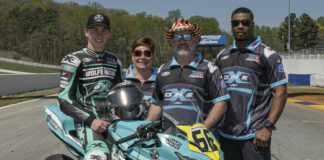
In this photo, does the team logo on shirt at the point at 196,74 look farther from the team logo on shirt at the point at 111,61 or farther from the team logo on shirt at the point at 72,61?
the team logo on shirt at the point at 72,61

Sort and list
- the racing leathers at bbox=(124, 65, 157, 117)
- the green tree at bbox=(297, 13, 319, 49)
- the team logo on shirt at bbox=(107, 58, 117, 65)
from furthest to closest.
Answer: the green tree at bbox=(297, 13, 319, 49) < the racing leathers at bbox=(124, 65, 157, 117) < the team logo on shirt at bbox=(107, 58, 117, 65)

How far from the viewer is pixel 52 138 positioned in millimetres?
7086

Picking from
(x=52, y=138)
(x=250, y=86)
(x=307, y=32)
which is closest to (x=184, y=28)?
(x=250, y=86)

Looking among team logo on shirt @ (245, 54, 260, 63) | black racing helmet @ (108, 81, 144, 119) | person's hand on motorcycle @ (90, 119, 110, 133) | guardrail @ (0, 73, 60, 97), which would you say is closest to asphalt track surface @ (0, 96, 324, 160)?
person's hand on motorcycle @ (90, 119, 110, 133)

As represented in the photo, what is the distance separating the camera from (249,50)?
9.63 feet

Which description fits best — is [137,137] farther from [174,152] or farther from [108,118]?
[108,118]

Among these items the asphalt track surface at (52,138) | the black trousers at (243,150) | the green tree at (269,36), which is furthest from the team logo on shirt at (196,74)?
the green tree at (269,36)

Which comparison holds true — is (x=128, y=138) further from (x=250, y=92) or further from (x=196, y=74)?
(x=250, y=92)

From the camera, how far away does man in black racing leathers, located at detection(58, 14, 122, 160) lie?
2982mm

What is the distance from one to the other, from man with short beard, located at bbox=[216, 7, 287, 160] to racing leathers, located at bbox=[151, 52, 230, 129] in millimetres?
232

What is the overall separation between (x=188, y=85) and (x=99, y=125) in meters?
0.98

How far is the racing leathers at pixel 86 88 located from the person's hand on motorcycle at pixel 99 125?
0.06 m

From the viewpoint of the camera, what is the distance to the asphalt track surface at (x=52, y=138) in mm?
5715

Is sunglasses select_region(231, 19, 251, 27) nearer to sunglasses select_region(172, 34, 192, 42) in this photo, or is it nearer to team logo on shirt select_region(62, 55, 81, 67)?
sunglasses select_region(172, 34, 192, 42)
